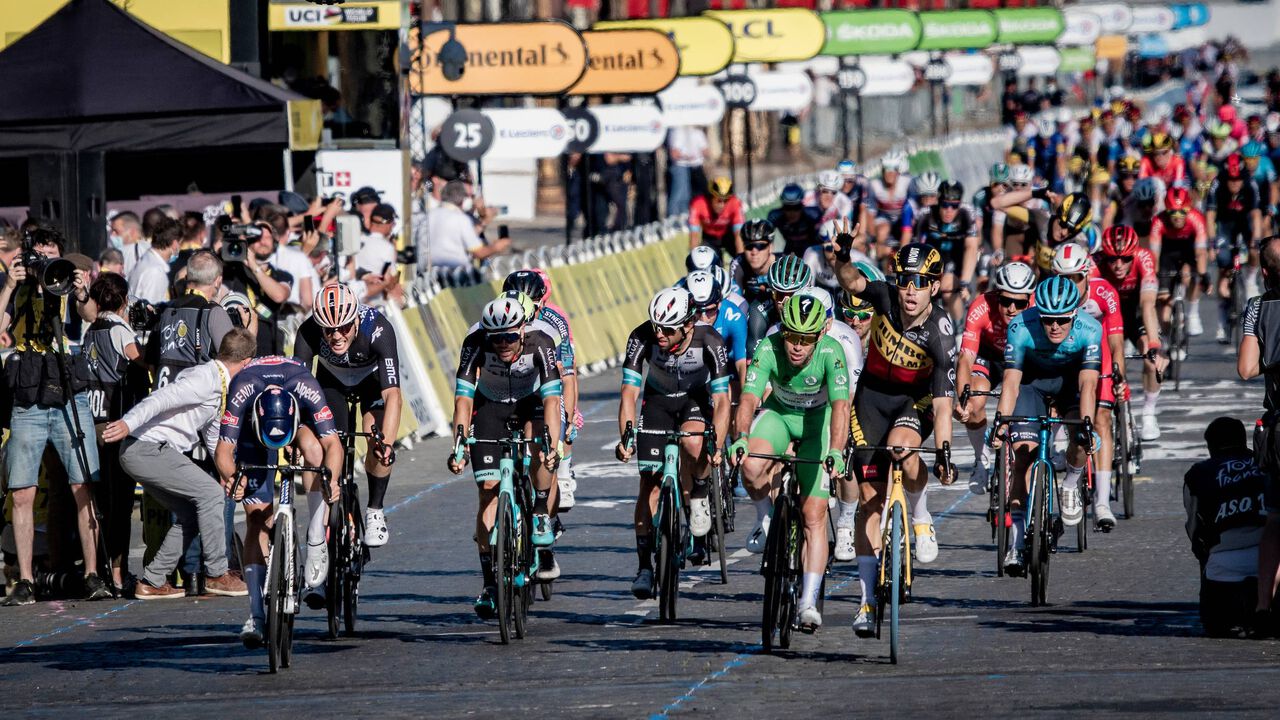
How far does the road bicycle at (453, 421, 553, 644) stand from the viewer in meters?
11.7

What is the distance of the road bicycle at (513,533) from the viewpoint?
11688 millimetres

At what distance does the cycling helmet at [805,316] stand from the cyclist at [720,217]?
9609mm

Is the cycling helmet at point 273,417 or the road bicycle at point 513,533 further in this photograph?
the road bicycle at point 513,533

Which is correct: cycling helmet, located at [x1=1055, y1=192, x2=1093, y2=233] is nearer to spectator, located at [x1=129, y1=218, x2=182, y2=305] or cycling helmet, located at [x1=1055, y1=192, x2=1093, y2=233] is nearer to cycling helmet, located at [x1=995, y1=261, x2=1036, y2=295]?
cycling helmet, located at [x1=995, y1=261, x2=1036, y2=295]

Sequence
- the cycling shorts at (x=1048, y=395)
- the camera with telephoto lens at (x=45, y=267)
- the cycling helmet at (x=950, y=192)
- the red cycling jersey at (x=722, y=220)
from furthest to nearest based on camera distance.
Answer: the cycling helmet at (x=950, y=192), the red cycling jersey at (x=722, y=220), the camera with telephoto lens at (x=45, y=267), the cycling shorts at (x=1048, y=395)

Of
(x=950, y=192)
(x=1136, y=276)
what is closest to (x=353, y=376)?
(x=1136, y=276)

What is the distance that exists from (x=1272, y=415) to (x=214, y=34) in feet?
52.7

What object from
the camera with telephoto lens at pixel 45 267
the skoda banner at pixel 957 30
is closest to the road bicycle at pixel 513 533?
the camera with telephoto lens at pixel 45 267

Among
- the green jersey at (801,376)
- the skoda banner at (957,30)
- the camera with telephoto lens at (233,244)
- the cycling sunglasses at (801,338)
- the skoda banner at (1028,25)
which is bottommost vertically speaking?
the green jersey at (801,376)

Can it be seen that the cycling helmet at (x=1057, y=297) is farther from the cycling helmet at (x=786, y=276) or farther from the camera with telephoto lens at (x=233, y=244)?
the camera with telephoto lens at (x=233, y=244)

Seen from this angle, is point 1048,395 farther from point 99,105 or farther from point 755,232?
point 99,105

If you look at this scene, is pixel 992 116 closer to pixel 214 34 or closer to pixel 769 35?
pixel 769 35

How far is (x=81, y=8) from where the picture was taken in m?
19.5

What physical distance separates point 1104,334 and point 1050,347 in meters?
1.49
